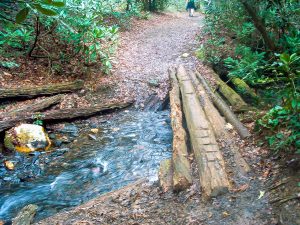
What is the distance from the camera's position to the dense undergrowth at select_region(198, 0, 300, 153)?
3414 mm

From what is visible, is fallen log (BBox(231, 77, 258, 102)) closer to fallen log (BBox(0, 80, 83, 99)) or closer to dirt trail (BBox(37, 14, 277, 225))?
dirt trail (BBox(37, 14, 277, 225))

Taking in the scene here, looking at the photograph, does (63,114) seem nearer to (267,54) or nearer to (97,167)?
(97,167)

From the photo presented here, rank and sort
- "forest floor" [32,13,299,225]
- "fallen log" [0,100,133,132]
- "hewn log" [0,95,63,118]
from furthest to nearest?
"hewn log" [0,95,63,118] < "fallen log" [0,100,133,132] < "forest floor" [32,13,299,225]

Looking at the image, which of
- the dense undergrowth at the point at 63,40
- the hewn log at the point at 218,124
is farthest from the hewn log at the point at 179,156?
the dense undergrowth at the point at 63,40

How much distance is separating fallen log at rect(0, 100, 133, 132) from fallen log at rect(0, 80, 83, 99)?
0.79 metres

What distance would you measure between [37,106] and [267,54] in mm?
5503

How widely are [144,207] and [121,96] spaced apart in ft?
15.0

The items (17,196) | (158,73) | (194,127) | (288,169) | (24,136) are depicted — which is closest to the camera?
(288,169)

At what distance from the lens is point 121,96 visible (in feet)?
25.5

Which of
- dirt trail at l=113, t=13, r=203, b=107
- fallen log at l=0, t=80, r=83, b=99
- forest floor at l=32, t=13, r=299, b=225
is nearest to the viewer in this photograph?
forest floor at l=32, t=13, r=299, b=225

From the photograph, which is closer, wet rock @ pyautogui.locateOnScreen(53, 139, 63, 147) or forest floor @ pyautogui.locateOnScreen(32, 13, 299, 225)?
forest floor @ pyautogui.locateOnScreen(32, 13, 299, 225)

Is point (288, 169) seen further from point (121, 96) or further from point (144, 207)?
point (121, 96)

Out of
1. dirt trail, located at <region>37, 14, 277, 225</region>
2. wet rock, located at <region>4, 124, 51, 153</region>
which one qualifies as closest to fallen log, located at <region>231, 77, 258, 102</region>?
dirt trail, located at <region>37, 14, 277, 225</region>

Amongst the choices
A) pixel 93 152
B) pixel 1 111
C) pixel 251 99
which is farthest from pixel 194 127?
pixel 1 111
